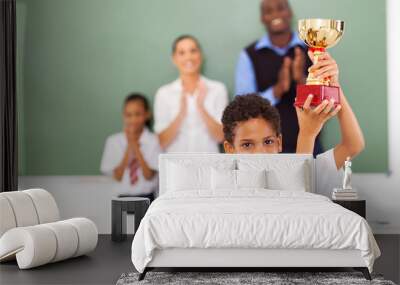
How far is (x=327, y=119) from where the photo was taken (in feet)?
24.4

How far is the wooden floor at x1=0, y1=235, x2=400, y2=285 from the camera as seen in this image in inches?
202

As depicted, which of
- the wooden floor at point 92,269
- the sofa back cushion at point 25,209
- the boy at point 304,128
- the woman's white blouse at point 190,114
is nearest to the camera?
the wooden floor at point 92,269

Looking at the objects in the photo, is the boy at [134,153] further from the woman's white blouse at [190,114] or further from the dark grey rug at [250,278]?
the dark grey rug at [250,278]

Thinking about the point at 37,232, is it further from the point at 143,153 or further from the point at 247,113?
the point at 247,113

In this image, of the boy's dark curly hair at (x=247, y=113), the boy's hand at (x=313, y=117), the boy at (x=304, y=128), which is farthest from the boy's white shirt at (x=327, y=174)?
the boy's dark curly hair at (x=247, y=113)

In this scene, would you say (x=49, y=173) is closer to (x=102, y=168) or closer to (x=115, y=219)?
(x=102, y=168)

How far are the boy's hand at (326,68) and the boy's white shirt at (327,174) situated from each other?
0.75 metres

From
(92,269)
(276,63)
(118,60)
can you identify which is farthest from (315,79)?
(92,269)

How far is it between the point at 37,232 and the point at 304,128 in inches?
124

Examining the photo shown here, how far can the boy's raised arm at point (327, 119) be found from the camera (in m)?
7.36

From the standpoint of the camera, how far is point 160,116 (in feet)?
25.3

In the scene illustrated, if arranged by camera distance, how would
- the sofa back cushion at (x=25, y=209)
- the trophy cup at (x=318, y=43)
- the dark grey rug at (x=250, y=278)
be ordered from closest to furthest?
the dark grey rug at (x=250, y=278) → the sofa back cushion at (x=25, y=209) → the trophy cup at (x=318, y=43)

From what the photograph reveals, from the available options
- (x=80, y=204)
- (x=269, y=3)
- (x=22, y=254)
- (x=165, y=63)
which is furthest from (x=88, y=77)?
(x=22, y=254)

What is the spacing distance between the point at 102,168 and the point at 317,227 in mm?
3355
